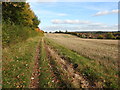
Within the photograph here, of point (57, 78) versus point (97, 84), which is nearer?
point (97, 84)

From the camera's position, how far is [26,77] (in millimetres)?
6113

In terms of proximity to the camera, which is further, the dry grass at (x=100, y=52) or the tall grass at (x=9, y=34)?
the tall grass at (x=9, y=34)

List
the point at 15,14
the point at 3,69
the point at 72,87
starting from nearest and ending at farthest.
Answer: the point at 72,87 < the point at 3,69 < the point at 15,14

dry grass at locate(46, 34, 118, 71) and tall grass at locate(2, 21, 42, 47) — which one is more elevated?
tall grass at locate(2, 21, 42, 47)

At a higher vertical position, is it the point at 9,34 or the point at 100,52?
the point at 9,34

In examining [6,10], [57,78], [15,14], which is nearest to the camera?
[57,78]

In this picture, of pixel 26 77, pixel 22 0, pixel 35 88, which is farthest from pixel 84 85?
pixel 22 0

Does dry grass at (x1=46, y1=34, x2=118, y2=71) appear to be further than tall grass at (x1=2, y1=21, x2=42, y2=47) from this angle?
No

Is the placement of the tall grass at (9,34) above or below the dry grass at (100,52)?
above

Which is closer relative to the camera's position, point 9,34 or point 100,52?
point 100,52

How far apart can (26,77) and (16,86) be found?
0.90m

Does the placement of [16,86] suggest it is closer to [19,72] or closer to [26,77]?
[26,77]

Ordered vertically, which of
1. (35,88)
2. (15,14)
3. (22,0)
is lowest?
(35,88)

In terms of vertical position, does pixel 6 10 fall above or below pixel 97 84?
above
